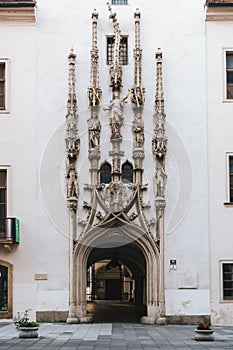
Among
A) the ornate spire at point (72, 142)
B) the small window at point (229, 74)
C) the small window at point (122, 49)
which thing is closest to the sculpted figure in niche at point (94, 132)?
the ornate spire at point (72, 142)

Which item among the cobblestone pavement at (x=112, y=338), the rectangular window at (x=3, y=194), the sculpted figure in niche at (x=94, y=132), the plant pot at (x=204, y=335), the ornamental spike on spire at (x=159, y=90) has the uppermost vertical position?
the ornamental spike on spire at (x=159, y=90)

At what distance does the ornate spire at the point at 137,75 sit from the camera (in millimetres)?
26531

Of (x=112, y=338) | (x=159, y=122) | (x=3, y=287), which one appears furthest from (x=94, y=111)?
(x=112, y=338)

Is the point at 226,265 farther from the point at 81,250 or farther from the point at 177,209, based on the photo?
the point at 81,250

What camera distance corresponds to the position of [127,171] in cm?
2644

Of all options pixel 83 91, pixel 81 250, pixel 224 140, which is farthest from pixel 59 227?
pixel 224 140

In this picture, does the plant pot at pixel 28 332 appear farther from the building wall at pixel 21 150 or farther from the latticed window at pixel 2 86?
the latticed window at pixel 2 86

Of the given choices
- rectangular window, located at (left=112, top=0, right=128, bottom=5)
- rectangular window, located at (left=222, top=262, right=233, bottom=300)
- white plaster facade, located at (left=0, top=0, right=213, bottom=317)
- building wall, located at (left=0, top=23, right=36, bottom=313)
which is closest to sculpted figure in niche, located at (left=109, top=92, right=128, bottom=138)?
white plaster facade, located at (left=0, top=0, right=213, bottom=317)

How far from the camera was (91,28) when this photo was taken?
88.6ft

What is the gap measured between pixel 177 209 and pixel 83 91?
17.6ft

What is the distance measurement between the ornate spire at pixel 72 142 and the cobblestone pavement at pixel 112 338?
445 centimetres

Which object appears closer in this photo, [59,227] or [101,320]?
[59,227]

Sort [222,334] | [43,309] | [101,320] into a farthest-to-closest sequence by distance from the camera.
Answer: [101,320] → [43,309] → [222,334]

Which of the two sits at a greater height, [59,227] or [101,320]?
[59,227]
